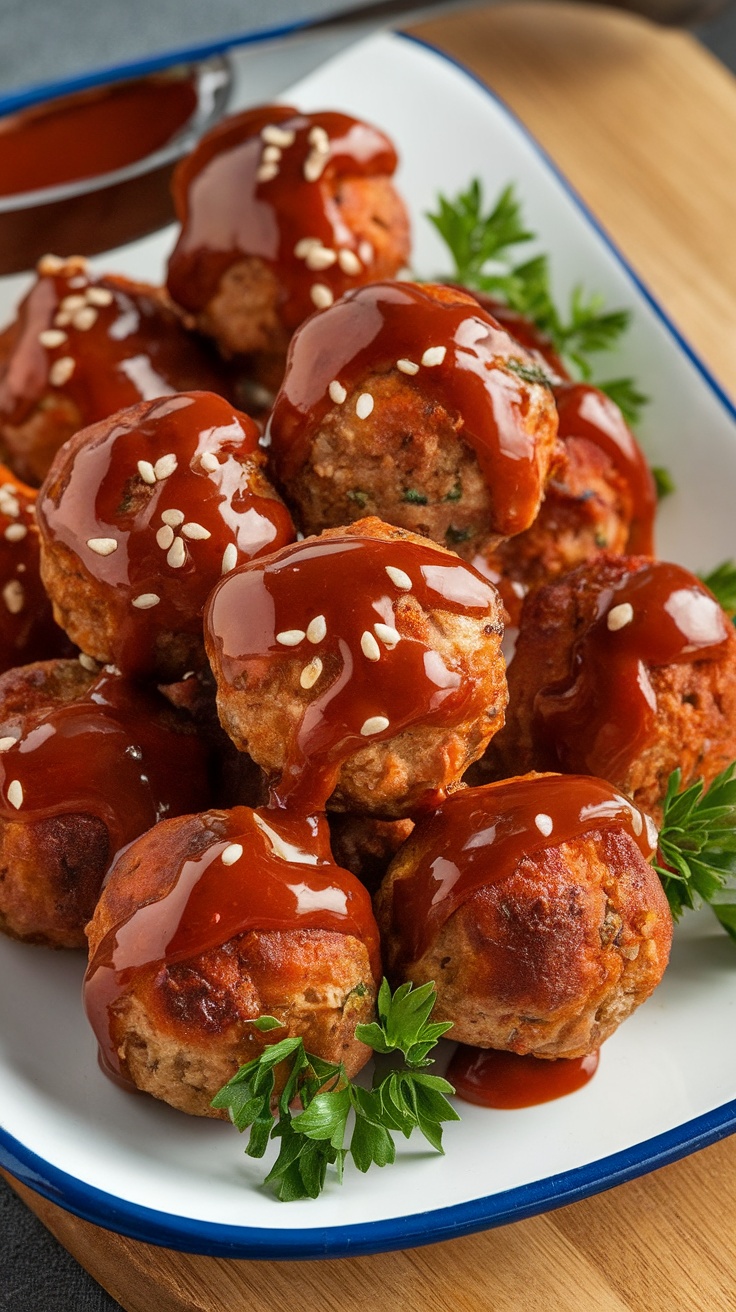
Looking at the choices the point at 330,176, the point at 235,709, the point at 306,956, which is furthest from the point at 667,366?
the point at 306,956

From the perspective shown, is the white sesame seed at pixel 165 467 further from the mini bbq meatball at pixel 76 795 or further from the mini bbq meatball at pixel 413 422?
the mini bbq meatball at pixel 76 795

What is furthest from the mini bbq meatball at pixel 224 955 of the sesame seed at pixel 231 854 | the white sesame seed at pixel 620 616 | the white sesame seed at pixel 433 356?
the white sesame seed at pixel 433 356

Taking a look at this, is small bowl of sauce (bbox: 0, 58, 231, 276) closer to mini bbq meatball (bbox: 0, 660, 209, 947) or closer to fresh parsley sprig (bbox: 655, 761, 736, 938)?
mini bbq meatball (bbox: 0, 660, 209, 947)

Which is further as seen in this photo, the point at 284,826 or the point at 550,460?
the point at 550,460

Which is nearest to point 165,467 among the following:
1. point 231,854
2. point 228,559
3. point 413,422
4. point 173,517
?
point 173,517

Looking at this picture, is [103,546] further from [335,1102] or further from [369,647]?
[335,1102]

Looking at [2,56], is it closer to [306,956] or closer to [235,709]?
[235,709]
